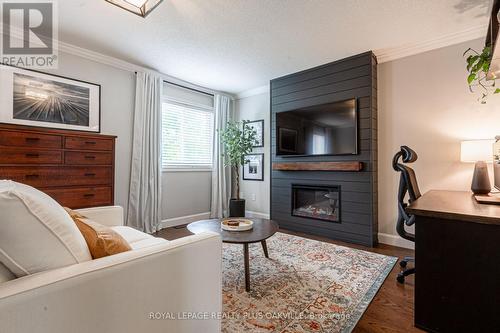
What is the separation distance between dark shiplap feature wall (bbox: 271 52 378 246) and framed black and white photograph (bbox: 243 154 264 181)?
2.35ft

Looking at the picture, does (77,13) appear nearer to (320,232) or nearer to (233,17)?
(233,17)

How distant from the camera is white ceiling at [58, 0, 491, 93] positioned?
2186mm

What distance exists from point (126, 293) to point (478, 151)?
296 centimetres

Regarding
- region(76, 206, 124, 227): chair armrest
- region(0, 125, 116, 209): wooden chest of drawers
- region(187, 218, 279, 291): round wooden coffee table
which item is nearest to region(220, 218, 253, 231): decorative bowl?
region(187, 218, 279, 291): round wooden coffee table

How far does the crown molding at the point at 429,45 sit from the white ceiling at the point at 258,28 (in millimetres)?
34

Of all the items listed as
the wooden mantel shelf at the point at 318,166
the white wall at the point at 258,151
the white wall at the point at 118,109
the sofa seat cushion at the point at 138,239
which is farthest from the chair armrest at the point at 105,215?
the white wall at the point at 258,151

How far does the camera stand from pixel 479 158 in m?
2.22

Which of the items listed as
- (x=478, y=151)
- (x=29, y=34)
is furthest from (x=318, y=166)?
(x=29, y=34)

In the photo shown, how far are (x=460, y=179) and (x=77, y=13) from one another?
4243 millimetres

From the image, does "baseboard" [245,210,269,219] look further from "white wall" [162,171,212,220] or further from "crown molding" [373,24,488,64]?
"crown molding" [373,24,488,64]

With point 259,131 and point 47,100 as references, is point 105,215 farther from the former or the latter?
point 259,131

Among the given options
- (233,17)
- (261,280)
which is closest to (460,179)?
(261,280)

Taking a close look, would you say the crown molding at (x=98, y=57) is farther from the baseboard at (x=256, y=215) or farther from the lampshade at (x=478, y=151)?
the lampshade at (x=478, y=151)

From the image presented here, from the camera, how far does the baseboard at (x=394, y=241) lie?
2.91 meters
